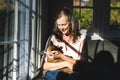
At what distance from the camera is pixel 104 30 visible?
641 cm

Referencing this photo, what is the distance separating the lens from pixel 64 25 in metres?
3.16

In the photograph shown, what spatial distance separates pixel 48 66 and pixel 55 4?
3290mm

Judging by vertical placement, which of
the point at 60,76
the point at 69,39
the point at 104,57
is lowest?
the point at 104,57

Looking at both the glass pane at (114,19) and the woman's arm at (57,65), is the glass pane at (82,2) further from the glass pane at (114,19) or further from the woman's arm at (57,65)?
the woman's arm at (57,65)

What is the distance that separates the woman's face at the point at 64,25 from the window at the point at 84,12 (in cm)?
328

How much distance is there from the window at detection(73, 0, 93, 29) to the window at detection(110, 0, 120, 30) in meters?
0.32

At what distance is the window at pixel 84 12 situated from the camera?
646 centimetres

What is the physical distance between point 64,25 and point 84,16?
3.35 meters

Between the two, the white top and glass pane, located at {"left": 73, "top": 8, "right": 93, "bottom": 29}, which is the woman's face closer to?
the white top

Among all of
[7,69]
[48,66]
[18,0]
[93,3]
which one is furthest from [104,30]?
[48,66]

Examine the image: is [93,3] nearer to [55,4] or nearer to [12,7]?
[55,4]

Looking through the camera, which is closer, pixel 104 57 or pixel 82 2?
pixel 104 57

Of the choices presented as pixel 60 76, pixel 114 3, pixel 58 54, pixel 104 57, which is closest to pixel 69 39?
pixel 58 54

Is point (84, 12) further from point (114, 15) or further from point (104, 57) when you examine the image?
point (104, 57)
